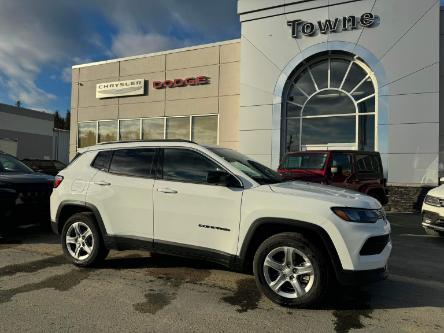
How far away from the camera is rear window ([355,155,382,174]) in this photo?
1035 centimetres

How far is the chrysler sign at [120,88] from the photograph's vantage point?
63.3 ft

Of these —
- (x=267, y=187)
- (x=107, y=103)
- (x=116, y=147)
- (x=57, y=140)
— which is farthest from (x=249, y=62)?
(x=57, y=140)

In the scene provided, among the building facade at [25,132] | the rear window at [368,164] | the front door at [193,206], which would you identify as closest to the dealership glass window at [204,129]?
the rear window at [368,164]

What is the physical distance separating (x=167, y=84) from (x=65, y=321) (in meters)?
15.7

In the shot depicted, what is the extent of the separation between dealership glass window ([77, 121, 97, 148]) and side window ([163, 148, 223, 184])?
16.9 metres

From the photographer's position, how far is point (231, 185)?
15.1ft

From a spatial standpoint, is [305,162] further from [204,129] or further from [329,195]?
[204,129]

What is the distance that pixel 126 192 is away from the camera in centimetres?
528

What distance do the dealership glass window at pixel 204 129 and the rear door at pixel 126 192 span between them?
39.0 ft

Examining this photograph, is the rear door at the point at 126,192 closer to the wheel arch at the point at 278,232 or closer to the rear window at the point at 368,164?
the wheel arch at the point at 278,232

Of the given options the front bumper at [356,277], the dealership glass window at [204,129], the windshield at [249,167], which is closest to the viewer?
the front bumper at [356,277]

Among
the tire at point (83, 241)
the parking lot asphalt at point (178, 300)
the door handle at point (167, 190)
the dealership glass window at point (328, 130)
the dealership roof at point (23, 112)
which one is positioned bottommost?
the parking lot asphalt at point (178, 300)

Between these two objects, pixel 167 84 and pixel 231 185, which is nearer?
pixel 231 185

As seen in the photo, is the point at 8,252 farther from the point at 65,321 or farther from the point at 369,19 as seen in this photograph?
the point at 369,19
